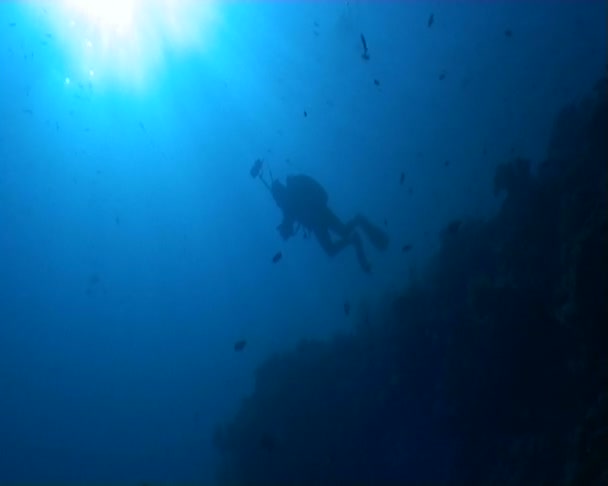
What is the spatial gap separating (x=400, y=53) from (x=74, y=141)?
3036 cm

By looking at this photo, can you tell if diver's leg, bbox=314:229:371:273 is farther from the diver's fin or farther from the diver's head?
the diver's head

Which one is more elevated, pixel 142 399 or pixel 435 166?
pixel 142 399

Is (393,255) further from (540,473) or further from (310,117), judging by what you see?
(540,473)

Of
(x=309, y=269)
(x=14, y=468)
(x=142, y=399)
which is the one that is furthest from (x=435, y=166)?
(x=14, y=468)

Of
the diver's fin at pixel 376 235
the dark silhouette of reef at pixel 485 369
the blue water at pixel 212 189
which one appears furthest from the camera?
the blue water at pixel 212 189

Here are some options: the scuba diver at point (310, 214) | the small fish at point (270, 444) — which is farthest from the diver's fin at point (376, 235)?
the small fish at point (270, 444)

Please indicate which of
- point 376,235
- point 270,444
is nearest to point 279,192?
point 376,235

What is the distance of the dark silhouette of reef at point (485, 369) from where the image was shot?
1005cm

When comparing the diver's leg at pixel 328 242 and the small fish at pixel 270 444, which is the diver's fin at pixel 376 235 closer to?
the diver's leg at pixel 328 242

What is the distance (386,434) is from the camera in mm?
15539

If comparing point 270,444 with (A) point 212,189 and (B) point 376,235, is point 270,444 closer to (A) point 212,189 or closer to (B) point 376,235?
(B) point 376,235

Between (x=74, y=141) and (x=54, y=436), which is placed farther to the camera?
(x=54, y=436)

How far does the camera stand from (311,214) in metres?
15.0

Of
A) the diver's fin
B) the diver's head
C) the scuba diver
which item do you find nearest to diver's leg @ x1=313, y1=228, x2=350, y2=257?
the scuba diver
